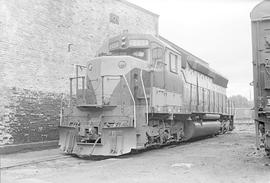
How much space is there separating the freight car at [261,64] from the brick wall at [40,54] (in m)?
7.63

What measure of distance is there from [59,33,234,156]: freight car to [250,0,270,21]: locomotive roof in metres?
3.31

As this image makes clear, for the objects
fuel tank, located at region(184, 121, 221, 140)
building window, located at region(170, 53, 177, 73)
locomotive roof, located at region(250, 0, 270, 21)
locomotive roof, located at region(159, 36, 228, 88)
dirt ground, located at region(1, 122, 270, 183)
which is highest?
locomotive roof, located at region(250, 0, 270, 21)

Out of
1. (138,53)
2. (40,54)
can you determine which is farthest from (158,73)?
(40,54)

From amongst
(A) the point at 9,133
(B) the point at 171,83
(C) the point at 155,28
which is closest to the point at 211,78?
(C) the point at 155,28

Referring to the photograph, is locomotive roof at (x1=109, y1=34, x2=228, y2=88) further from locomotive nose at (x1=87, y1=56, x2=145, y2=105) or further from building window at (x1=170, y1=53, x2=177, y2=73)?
locomotive nose at (x1=87, y1=56, x2=145, y2=105)

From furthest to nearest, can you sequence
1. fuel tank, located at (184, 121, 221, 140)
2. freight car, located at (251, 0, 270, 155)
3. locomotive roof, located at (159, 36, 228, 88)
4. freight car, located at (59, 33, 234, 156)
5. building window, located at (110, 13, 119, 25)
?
building window, located at (110, 13, 119, 25) → locomotive roof, located at (159, 36, 228, 88) → fuel tank, located at (184, 121, 221, 140) → freight car, located at (59, 33, 234, 156) → freight car, located at (251, 0, 270, 155)

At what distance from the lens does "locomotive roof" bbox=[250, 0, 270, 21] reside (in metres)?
7.75

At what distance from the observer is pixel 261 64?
25.4 feet

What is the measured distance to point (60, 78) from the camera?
13438 mm

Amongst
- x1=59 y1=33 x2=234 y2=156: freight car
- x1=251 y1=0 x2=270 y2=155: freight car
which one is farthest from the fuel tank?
x1=251 y1=0 x2=270 y2=155: freight car

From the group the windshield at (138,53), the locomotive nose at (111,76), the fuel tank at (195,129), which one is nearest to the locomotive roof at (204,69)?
the fuel tank at (195,129)

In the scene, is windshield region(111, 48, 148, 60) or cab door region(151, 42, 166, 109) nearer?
cab door region(151, 42, 166, 109)

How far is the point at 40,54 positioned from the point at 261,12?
25.9 feet

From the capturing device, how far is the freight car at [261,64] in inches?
297
